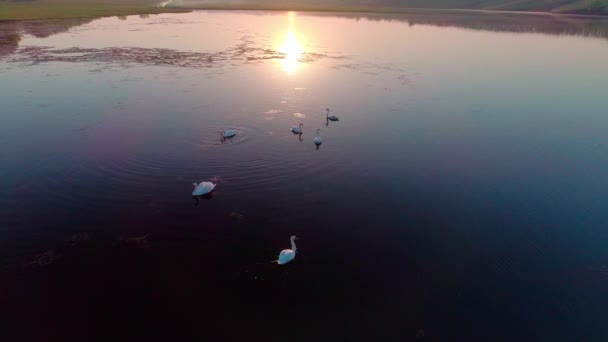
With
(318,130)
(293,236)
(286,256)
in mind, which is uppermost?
(318,130)

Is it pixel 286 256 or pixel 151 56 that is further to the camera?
pixel 151 56

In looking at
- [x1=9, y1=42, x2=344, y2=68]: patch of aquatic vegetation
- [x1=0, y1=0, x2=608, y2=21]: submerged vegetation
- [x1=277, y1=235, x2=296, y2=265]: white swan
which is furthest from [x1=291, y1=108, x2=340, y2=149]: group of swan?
[x1=0, y1=0, x2=608, y2=21]: submerged vegetation

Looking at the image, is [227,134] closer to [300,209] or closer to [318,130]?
[318,130]

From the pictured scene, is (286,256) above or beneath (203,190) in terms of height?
beneath

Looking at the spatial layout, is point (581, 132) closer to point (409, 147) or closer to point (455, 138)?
point (455, 138)

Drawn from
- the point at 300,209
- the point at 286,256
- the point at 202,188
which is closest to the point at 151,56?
the point at 202,188

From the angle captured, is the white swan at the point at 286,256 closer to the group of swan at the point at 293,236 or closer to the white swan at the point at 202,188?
the group of swan at the point at 293,236

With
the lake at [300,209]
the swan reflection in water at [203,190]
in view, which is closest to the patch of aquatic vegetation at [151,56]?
the lake at [300,209]

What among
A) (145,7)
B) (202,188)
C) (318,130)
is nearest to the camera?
(202,188)
